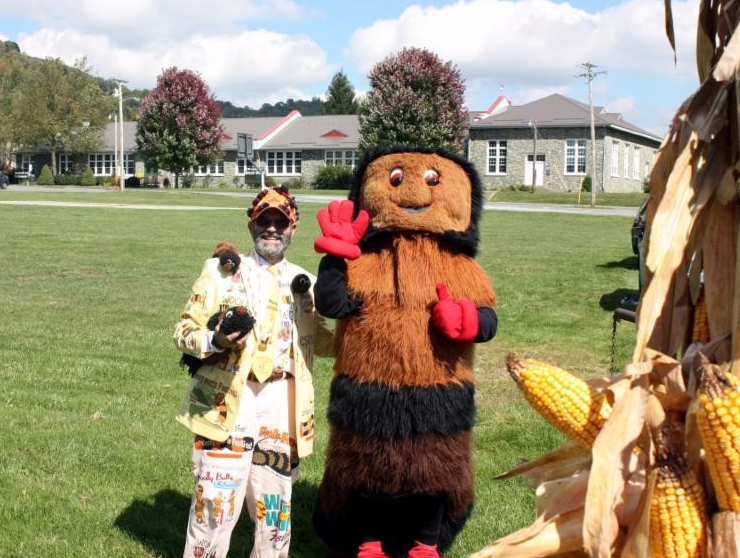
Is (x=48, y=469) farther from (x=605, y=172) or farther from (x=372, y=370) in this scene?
(x=605, y=172)

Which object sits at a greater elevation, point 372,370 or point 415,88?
point 415,88

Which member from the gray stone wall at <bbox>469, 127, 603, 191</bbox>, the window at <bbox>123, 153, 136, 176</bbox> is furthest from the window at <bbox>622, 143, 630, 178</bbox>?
the window at <bbox>123, 153, 136, 176</bbox>

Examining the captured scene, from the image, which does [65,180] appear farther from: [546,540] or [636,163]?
[546,540]

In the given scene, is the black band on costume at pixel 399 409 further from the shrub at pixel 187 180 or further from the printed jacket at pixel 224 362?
the shrub at pixel 187 180

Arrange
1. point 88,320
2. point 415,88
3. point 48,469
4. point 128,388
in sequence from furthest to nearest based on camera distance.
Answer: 1. point 415,88
2. point 88,320
3. point 128,388
4. point 48,469

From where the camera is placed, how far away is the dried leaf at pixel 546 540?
191 cm

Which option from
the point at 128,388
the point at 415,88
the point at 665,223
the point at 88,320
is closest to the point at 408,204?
Answer: the point at 665,223

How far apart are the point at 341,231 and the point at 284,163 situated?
57582 mm

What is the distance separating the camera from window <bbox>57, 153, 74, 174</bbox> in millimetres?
66800

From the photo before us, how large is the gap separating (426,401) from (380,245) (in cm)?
71

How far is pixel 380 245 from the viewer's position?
153 inches

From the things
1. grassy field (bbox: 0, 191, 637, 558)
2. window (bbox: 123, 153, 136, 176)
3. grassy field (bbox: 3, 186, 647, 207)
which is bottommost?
grassy field (bbox: 0, 191, 637, 558)

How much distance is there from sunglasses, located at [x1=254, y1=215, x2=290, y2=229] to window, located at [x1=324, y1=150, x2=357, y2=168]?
54022mm

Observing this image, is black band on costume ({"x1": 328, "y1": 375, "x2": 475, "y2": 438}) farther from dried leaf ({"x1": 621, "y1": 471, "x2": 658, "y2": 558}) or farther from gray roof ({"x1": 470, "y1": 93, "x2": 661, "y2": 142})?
gray roof ({"x1": 470, "y1": 93, "x2": 661, "y2": 142})
